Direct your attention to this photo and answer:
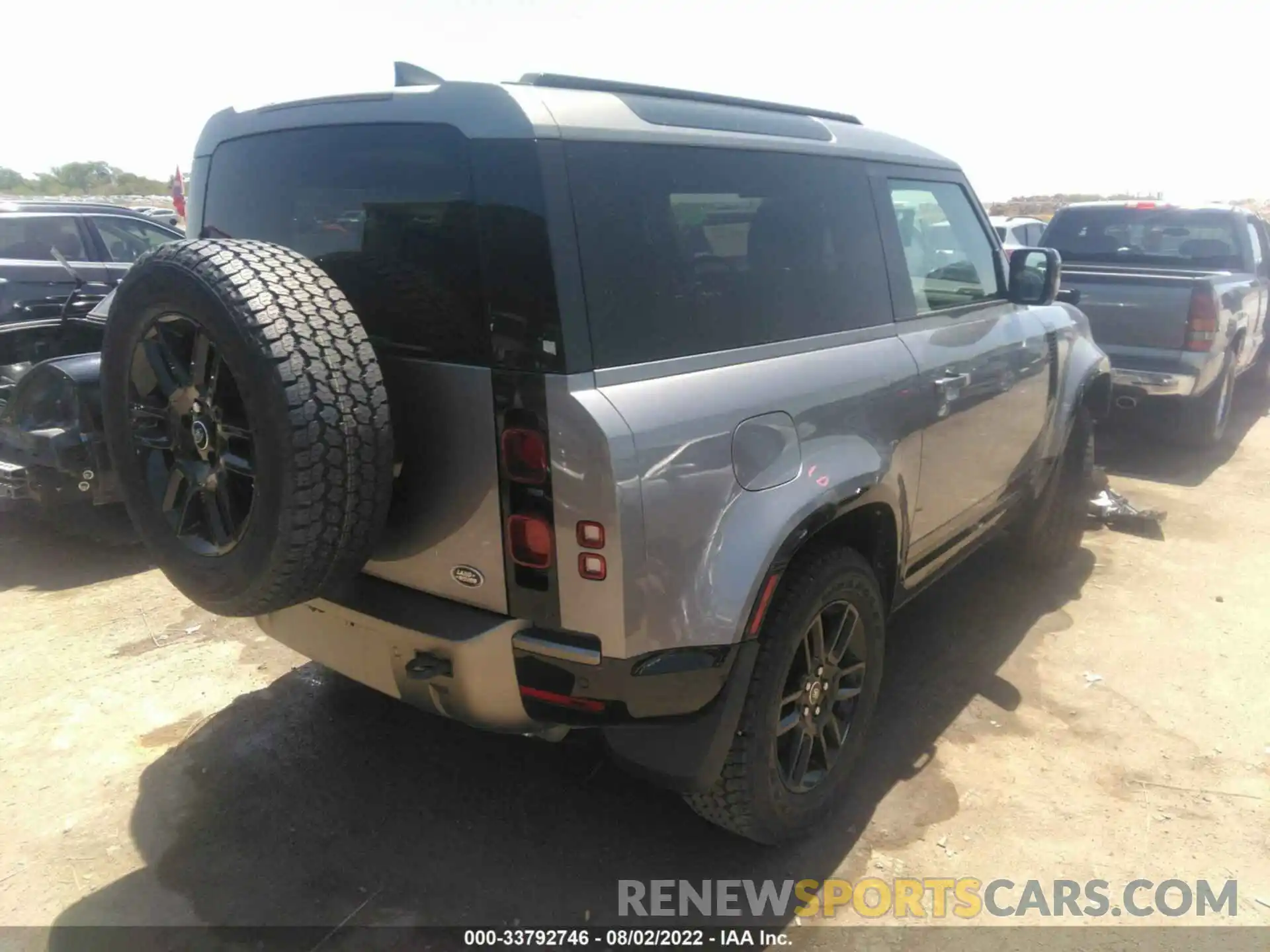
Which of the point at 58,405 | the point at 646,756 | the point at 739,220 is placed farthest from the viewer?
the point at 58,405

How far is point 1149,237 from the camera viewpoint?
7.68 m

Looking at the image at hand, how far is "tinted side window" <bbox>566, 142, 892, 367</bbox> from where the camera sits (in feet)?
6.83

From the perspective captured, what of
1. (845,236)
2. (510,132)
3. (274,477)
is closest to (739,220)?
(845,236)

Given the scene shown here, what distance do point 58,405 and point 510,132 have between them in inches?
145

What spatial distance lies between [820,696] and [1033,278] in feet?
7.20

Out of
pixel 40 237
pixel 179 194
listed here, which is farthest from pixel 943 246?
pixel 179 194

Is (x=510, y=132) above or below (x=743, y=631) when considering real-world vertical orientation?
above

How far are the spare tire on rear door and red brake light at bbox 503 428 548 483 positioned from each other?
282mm

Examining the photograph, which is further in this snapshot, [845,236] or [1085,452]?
[1085,452]

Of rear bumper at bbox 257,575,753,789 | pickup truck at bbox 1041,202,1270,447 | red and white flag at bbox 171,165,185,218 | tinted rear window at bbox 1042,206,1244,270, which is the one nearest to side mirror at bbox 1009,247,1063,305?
pickup truck at bbox 1041,202,1270,447

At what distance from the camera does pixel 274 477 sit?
198 cm

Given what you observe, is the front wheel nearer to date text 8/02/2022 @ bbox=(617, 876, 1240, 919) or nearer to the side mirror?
date text 8/02/2022 @ bbox=(617, 876, 1240, 919)

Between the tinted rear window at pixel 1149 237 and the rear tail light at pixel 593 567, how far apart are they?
7277mm

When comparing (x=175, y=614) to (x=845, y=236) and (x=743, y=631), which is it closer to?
(x=743, y=631)
